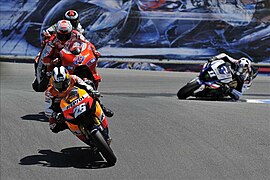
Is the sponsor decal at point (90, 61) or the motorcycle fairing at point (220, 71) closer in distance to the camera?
the sponsor decal at point (90, 61)

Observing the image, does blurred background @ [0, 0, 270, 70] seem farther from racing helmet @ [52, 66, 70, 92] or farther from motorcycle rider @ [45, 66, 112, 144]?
racing helmet @ [52, 66, 70, 92]

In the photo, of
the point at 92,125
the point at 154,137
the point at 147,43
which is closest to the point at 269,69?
the point at 147,43

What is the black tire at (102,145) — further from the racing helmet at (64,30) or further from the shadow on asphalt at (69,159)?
the racing helmet at (64,30)

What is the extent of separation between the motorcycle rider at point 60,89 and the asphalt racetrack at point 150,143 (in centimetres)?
36

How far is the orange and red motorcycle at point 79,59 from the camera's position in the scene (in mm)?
8672

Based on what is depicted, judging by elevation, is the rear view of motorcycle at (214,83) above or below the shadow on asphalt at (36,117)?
below

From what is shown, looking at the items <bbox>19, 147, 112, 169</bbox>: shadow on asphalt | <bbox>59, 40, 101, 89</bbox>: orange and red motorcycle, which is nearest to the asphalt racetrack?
<bbox>19, 147, 112, 169</bbox>: shadow on asphalt

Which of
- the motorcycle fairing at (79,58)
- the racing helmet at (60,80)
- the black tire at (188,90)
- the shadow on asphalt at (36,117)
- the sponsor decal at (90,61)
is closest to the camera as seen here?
the racing helmet at (60,80)

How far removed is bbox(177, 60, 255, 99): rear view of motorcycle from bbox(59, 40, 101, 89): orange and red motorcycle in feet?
13.2

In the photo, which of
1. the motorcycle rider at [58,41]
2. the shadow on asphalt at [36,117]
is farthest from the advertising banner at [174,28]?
the motorcycle rider at [58,41]

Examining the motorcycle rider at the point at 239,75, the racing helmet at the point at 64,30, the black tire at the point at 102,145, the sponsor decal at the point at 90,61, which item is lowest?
the motorcycle rider at the point at 239,75

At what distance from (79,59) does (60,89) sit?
5.63 feet

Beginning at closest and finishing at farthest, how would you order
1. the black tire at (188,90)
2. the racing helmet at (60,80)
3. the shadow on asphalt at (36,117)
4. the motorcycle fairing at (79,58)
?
the racing helmet at (60,80) < the motorcycle fairing at (79,58) < the shadow on asphalt at (36,117) < the black tire at (188,90)

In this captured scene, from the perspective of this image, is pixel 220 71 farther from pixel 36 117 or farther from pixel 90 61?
pixel 90 61
